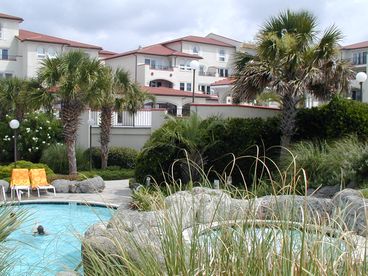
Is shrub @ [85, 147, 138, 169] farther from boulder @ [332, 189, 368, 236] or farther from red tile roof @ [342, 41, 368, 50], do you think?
red tile roof @ [342, 41, 368, 50]

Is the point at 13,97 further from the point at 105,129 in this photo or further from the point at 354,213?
the point at 354,213

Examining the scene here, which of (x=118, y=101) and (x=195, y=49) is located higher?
(x=195, y=49)

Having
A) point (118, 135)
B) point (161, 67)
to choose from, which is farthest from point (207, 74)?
point (118, 135)

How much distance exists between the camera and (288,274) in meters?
2.33

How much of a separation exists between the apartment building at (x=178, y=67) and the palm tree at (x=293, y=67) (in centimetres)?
3271

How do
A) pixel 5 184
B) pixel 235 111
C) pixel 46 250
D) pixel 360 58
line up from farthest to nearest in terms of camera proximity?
pixel 360 58, pixel 235 111, pixel 5 184, pixel 46 250

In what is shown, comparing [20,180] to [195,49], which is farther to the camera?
[195,49]

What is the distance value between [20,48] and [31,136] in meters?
30.2

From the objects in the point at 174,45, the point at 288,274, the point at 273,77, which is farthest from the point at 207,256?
the point at 174,45

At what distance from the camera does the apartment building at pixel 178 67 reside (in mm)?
50688

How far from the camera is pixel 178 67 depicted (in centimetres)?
5931

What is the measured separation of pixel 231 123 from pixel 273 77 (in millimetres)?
2472

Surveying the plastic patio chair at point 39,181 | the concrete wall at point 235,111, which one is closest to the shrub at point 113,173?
the plastic patio chair at point 39,181

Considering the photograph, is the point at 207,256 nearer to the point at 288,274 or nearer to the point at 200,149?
the point at 288,274
